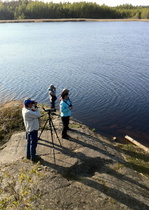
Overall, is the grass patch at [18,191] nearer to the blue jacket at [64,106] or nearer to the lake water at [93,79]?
the blue jacket at [64,106]

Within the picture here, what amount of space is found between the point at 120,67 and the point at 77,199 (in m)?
18.6

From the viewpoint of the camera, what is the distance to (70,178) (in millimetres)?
5930

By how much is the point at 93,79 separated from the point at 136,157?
38.2ft

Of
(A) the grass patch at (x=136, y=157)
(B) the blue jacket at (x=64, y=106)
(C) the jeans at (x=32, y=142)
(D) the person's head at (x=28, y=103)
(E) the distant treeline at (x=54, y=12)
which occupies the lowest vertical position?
(A) the grass patch at (x=136, y=157)

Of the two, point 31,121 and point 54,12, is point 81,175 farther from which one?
point 54,12

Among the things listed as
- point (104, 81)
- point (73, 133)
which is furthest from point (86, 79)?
point (73, 133)

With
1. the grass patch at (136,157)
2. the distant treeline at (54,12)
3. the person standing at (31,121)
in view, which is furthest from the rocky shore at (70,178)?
the distant treeline at (54,12)

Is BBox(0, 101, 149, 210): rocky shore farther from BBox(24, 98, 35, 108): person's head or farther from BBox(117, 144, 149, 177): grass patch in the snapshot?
BBox(24, 98, 35, 108): person's head

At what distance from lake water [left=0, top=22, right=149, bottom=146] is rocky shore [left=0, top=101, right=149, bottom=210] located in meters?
3.86

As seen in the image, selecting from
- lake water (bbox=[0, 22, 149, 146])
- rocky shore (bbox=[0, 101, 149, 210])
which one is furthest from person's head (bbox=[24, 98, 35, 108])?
lake water (bbox=[0, 22, 149, 146])

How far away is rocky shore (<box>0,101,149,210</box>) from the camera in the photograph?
498 centimetres

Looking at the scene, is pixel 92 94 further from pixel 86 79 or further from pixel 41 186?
pixel 41 186

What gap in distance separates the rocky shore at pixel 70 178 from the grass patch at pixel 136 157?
251 millimetres

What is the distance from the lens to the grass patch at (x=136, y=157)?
23.4ft
